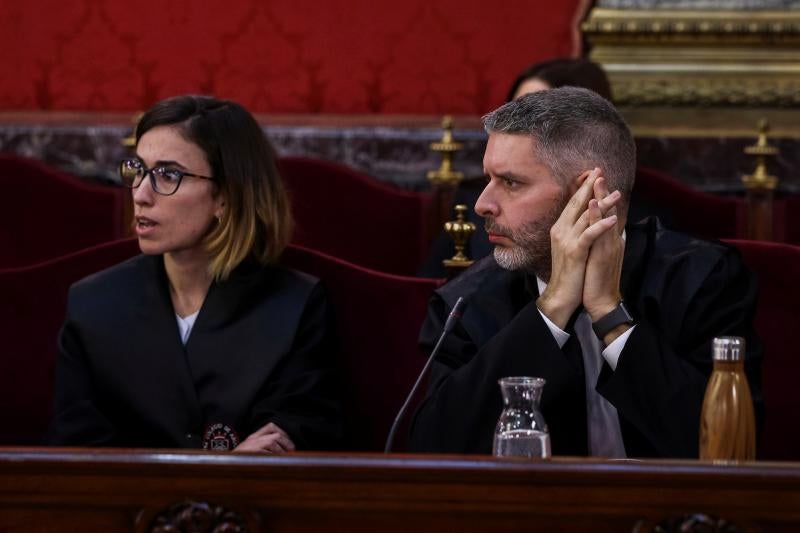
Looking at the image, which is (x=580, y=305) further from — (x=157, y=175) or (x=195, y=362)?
(x=157, y=175)

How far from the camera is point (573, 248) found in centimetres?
208

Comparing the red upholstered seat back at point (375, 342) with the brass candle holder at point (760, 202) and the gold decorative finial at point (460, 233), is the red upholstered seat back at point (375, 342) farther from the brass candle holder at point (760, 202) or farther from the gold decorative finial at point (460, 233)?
the brass candle holder at point (760, 202)

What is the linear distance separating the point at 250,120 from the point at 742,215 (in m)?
1.50

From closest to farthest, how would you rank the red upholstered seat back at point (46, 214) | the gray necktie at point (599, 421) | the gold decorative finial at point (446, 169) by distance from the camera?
the gray necktie at point (599, 421)
the gold decorative finial at point (446, 169)
the red upholstered seat back at point (46, 214)

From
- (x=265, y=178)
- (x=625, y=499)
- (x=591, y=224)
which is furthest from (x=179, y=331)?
(x=625, y=499)

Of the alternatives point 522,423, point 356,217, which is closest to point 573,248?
point 522,423

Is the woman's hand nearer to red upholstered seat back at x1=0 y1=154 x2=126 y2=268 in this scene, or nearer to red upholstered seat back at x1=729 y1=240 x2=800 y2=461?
red upholstered seat back at x1=729 y1=240 x2=800 y2=461

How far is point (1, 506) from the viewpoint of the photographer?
4.40ft

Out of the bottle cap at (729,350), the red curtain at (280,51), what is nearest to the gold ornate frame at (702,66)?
the red curtain at (280,51)

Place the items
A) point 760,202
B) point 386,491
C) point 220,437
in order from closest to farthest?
point 386,491
point 220,437
point 760,202

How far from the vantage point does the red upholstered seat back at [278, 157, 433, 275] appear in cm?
376

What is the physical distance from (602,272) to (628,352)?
0.14 meters

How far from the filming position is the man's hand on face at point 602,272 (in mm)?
2074

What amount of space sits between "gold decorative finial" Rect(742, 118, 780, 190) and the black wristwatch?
1643 mm
